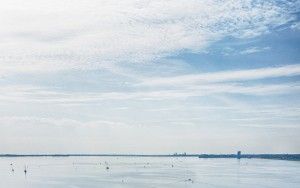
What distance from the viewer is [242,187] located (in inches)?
2820

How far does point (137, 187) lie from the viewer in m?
73.8

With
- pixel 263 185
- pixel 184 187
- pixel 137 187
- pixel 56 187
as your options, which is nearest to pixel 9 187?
pixel 56 187

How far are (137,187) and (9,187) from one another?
81.6 feet

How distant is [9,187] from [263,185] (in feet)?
158

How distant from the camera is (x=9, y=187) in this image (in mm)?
77000

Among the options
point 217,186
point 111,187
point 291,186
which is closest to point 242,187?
point 217,186

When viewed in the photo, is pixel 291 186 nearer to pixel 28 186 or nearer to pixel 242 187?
pixel 242 187

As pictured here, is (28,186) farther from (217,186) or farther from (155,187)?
(217,186)

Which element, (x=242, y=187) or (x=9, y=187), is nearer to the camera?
(x=242, y=187)

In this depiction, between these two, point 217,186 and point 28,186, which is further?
point 28,186

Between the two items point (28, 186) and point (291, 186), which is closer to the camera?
point (291, 186)

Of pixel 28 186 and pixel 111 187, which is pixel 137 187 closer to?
pixel 111 187

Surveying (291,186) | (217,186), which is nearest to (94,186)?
(217,186)

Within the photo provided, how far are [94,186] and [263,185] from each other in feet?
105
